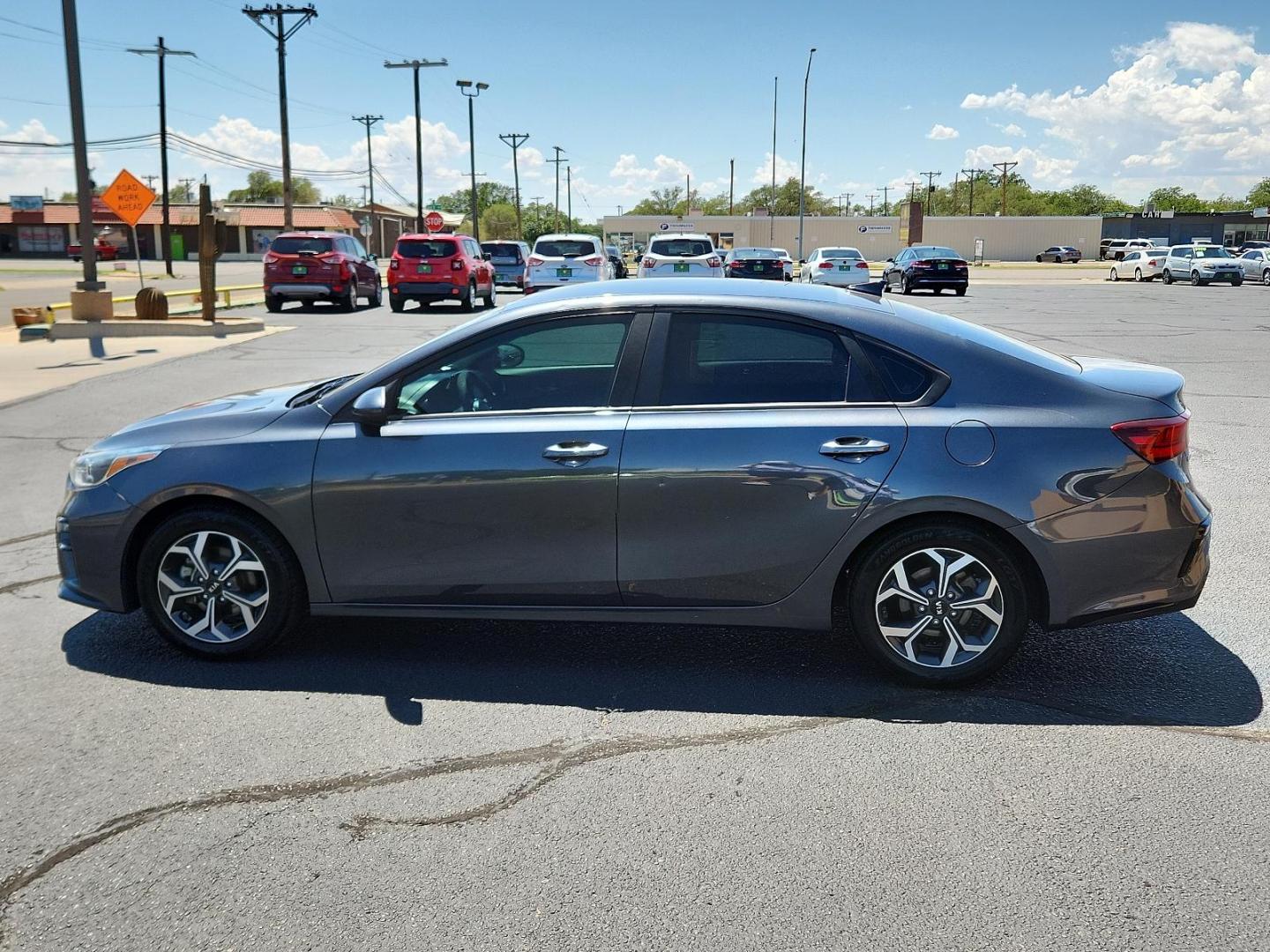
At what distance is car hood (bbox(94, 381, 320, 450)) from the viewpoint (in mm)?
4785

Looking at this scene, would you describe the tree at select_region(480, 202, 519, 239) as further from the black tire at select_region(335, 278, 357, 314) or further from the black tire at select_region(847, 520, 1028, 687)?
the black tire at select_region(847, 520, 1028, 687)

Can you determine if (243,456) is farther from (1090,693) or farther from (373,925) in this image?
(1090,693)

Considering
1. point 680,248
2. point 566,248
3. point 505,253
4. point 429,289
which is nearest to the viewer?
point 680,248

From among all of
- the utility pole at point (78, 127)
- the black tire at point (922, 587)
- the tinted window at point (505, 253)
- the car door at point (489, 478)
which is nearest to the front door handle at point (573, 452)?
the car door at point (489, 478)

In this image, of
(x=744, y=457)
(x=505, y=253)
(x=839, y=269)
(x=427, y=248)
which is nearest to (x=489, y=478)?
(x=744, y=457)

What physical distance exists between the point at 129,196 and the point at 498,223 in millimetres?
124542

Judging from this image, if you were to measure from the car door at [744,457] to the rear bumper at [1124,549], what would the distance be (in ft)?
2.38

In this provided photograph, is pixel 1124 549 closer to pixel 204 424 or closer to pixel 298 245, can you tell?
pixel 204 424

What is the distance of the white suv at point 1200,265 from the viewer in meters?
45.9

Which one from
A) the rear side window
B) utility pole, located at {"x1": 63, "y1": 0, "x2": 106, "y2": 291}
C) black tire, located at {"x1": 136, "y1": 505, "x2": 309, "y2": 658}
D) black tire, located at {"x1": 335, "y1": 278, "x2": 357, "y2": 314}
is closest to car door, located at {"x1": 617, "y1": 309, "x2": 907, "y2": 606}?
black tire, located at {"x1": 136, "y1": 505, "x2": 309, "y2": 658}

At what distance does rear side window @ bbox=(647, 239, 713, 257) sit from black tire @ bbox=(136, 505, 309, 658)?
73.7 ft

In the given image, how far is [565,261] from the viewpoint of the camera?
26.5 metres

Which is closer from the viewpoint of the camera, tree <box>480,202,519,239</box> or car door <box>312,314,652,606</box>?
car door <box>312,314,652,606</box>

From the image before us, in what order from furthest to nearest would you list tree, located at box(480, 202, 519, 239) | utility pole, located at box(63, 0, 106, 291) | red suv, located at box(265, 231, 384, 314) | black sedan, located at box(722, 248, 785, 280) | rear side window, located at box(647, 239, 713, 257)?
→ tree, located at box(480, 202, 519, 239)
black sedan, located at box(722, 248, 785, 280)
red suv, located at box(265, 231, 384, 314)
rear side window, located at box(647, 239, 713, 257)
utility pole, located at box(63, 0, 106, 291)
